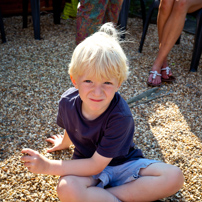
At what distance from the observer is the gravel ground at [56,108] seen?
1.67 metres

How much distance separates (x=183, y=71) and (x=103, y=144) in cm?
221

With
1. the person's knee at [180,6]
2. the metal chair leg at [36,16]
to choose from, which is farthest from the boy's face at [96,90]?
the metal chair leg at [36,16]

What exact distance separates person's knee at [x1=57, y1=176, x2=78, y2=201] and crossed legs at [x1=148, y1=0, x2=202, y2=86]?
5.89 ft

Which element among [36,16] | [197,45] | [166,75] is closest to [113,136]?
[166,75]

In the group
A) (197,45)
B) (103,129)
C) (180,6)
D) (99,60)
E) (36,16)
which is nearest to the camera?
(99,60)

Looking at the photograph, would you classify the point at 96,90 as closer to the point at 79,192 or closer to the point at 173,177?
the point at 79,192

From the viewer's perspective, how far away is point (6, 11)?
4.58 m

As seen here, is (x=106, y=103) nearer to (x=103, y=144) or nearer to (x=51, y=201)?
(x=103, y=144)

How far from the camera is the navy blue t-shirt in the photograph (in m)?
1.35

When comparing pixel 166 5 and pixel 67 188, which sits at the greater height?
pixel 166 5

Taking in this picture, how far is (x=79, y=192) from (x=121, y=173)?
11.9 inches

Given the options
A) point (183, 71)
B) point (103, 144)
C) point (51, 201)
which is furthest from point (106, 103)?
point (183, 71)

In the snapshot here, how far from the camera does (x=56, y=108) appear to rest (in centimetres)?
241

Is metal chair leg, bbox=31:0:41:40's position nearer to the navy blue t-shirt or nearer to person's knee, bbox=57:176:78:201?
the navy blue t-shirt
